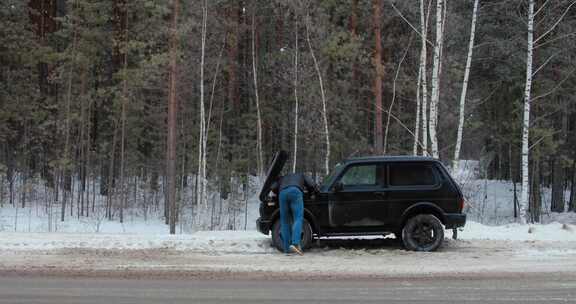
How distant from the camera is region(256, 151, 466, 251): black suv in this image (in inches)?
471

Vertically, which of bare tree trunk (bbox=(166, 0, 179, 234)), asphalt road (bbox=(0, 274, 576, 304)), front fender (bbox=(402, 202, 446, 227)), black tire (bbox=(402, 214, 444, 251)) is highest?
bare tree trunk (bbox=(166, 0, 179, 234))

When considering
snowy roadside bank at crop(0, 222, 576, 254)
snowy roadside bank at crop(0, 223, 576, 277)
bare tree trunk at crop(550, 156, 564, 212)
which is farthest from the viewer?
bare tree trunk at crop(550, 156, 564, 212)

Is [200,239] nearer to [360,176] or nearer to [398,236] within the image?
[360,176]

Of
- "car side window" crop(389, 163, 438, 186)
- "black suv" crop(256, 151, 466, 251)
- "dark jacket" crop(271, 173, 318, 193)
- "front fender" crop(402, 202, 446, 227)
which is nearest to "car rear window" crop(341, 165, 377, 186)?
"black suv" crop(256, 151, 466, 251)

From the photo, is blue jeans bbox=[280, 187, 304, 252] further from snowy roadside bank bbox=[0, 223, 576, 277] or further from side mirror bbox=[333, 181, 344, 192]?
side mirror bbox=[333, 181, 344, 192]

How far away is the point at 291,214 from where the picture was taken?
1184 cm

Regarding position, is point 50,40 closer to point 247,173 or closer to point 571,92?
point 247,173

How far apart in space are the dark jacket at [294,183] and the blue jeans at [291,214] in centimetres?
12

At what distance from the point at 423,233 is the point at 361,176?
1.61 m

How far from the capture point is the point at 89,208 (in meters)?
30.2

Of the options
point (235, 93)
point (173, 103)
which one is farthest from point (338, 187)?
point (235, 93)

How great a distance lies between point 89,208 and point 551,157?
22.0 m

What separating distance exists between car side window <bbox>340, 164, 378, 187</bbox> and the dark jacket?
649 millimetres

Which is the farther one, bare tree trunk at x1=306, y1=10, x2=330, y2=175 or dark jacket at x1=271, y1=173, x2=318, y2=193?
bare tree trunk at x1=306, y1=10, x2=330, y2=175
